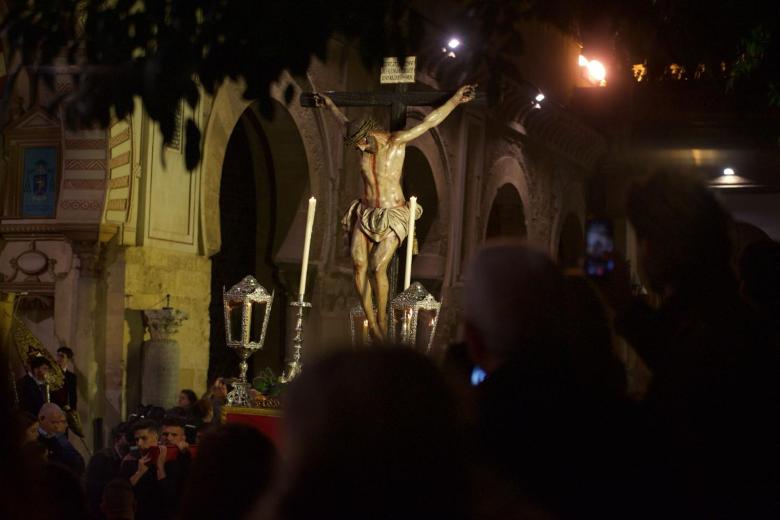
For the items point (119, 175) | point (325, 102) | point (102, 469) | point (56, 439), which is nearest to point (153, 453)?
point (102, 469)

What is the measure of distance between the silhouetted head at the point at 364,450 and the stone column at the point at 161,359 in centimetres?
1056

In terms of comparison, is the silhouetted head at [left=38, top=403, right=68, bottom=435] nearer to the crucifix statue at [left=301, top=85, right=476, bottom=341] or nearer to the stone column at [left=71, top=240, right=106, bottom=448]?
the crucifix statue at [left=301, top=85, right=476, bottom=341]

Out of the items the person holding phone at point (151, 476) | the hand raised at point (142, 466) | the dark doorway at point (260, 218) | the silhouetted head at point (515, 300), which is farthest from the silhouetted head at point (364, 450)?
the dark doorway at point (260, 218)

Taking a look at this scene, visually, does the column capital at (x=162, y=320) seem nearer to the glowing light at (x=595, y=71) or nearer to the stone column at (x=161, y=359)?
the stone column at (x=161, y=359)

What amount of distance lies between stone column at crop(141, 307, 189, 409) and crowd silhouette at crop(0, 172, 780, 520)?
29.0ft

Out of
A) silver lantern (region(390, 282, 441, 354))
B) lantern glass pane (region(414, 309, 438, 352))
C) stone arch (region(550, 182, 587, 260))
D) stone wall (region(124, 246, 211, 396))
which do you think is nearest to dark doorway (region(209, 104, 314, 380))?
stone wall (region(124, 246, 211, 396))

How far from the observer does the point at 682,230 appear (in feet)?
9.89

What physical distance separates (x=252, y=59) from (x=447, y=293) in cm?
1590

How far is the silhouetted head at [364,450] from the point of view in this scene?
1917 millimetres

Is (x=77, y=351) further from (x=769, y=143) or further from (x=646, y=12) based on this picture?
(x=769, y=143)

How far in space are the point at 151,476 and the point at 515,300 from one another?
4.55 metres

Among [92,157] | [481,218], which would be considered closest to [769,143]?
[481,218]

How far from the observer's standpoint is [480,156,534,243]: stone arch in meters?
21.3

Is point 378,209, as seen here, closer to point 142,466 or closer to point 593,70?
point 142,466
